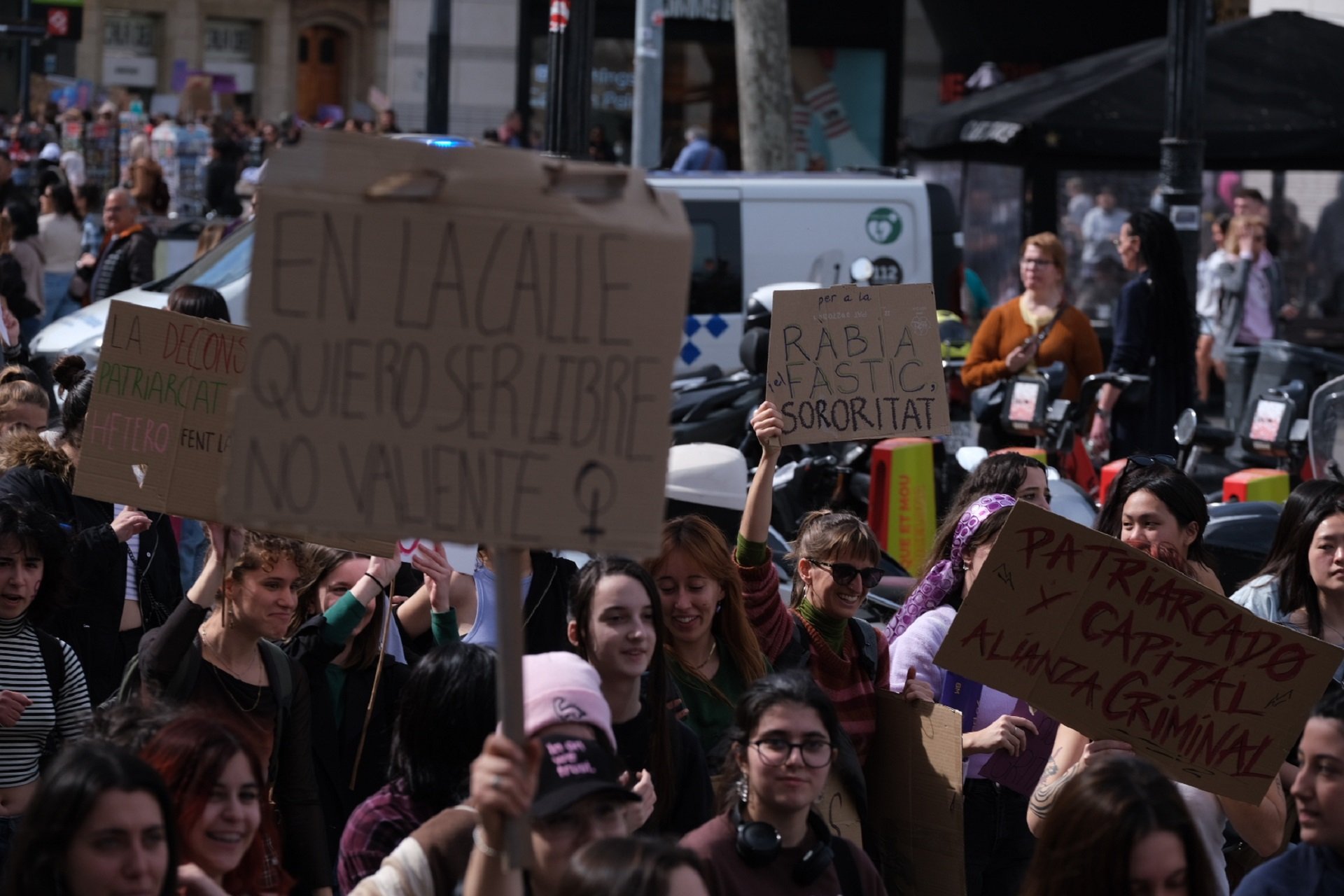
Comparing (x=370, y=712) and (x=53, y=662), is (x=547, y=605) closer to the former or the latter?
(x=370, y=712)

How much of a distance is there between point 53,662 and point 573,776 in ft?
6.68

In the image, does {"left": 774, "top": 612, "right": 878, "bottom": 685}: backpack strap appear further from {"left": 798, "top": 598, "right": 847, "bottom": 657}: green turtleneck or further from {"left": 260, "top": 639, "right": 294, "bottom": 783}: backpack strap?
{"left": 260, "top": 639, "right": 294, "bottom": 783}: backpack strap

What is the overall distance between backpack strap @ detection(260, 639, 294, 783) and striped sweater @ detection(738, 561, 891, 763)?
112 centimetres

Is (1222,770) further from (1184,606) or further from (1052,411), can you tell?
(1052,411)

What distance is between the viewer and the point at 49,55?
38.3 metres

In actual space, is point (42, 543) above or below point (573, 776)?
above

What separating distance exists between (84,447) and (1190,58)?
25.6 ft

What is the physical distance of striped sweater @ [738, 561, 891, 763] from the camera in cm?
468

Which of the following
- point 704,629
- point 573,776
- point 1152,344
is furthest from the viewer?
point 1152,344

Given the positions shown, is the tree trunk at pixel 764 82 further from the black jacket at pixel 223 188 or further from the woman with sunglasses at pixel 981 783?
the woman with sunglasses at pixel 981 783

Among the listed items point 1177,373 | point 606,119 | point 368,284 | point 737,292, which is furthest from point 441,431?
point 606,119

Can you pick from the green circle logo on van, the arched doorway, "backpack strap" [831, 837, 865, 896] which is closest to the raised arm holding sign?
"backpack strap" [831, 837, 865, 896]

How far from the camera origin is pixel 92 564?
17.8ft

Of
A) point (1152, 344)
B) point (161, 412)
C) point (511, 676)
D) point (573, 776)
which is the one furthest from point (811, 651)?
point (1152, 344)
